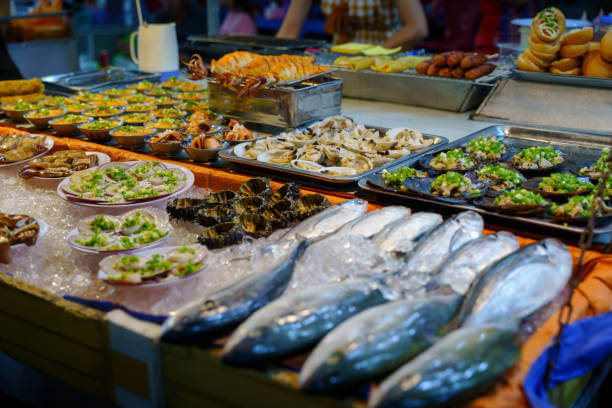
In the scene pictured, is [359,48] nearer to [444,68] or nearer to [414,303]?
[444,68]

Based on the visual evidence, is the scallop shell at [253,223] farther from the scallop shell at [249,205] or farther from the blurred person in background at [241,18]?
the blurred person in background at [241,18]

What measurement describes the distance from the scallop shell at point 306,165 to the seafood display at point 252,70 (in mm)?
645

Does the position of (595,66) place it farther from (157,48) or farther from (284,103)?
(157,48)

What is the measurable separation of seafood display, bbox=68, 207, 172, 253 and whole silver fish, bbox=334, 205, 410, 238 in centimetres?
56

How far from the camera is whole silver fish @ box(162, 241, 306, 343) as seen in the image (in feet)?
4.11

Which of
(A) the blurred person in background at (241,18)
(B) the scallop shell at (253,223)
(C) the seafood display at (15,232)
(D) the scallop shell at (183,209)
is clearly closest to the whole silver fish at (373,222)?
(B) the scallop shell at (253,223)

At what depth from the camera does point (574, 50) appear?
9.73 ft

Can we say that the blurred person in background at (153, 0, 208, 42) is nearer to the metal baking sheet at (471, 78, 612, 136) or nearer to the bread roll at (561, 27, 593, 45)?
the metal baking sheet at (471, 78, 612, 136)

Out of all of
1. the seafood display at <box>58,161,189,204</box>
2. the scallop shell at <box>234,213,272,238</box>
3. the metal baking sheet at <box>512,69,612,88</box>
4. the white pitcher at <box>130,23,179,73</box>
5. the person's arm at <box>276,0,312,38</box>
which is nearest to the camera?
the scallop shell at <box>234,213,272,238</box>

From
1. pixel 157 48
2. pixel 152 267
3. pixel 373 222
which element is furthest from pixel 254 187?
pixel 157 48

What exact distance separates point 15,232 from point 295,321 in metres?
1.03

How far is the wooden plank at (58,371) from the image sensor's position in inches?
61.2

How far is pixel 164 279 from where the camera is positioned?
1.50 metres

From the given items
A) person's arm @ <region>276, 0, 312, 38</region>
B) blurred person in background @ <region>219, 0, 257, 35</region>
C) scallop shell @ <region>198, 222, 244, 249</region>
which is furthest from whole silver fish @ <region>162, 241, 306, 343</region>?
blurred person in background @ <region>219, 0, 257, 35</region>
